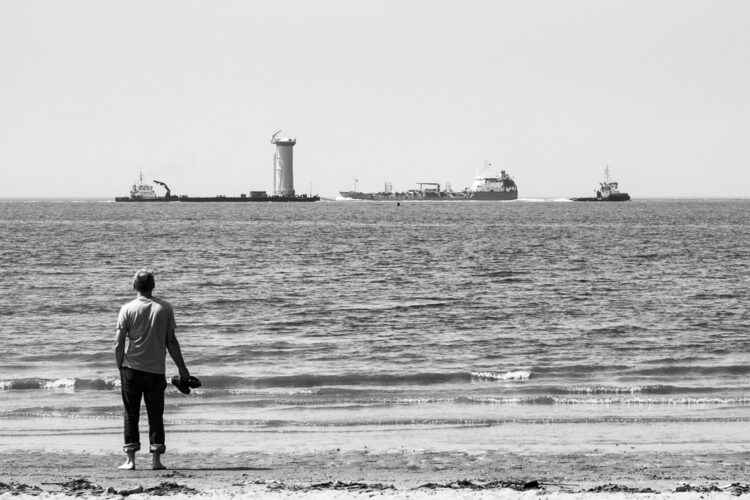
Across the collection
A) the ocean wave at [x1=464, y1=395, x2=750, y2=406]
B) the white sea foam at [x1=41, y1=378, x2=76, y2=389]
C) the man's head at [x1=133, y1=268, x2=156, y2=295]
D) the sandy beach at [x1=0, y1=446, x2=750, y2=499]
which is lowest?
the ocean wave at [x1=464, y1=395, x2=750, y2=406]

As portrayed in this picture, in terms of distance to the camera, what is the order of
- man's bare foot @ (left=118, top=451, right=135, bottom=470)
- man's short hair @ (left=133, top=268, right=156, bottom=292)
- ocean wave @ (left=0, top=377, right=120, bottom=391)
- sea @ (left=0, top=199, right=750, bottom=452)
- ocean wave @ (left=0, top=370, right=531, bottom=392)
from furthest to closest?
ocean wave @ (left=0, top=370, right=531, bottom=392)
ocean wave @ (left=0, top=377, right=120, bottom=391)
sea @ (left=0, top=199, right=750, bottom=452)
man's bare foot @ (left=118, top=451, right=135, bottom=470)
man's short hair @ (left=133, top=268, right=156, bottom=292)

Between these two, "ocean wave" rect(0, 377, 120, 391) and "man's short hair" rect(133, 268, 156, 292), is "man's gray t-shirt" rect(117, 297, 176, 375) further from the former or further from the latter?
"ocean wave" rect(0, 377, 120, 391)

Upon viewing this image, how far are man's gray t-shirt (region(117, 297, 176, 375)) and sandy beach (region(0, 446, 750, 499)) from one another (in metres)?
1.03

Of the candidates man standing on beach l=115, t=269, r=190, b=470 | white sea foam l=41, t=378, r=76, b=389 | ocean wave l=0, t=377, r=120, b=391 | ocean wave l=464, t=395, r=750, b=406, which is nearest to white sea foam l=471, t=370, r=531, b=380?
ocean wave l=464, t=395, r=750, b=406

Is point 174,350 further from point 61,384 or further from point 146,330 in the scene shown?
point 61,384

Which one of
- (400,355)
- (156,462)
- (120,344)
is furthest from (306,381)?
(120,344)

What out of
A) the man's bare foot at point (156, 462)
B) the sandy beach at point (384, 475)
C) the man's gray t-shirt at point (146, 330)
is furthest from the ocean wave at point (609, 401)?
the man's gray t-shirt at point (146, 330)

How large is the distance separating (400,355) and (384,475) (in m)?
9.27

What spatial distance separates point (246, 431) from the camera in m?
12.3

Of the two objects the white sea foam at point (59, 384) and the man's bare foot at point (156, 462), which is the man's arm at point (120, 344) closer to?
the man's bare foot at point (156, 462)

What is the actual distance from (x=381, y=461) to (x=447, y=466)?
68 cm

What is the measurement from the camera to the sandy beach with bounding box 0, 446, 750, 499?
8.46m

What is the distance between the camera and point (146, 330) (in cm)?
927

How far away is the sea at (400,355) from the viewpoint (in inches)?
484
